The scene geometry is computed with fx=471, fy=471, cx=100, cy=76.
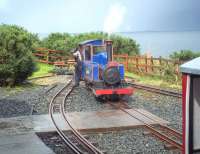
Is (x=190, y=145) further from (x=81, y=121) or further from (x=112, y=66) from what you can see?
(x=112, y=66)

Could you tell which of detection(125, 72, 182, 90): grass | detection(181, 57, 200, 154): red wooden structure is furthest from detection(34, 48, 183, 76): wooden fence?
detection(181, 57, 200, 154): red wooden structure

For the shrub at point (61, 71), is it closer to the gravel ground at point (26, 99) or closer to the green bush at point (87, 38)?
the gravel ground at point (26, 99)

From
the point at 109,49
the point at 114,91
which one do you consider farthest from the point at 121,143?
the point at 109,49

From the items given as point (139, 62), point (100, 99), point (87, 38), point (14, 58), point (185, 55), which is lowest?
point (100, 99)

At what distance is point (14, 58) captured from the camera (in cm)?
2427

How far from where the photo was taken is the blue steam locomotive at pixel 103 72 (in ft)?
62.4

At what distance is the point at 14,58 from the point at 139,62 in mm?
10494

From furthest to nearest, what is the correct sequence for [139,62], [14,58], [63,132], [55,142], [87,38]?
[87,38]
[139,62]
[14,58]
[63,132]
[55,142]

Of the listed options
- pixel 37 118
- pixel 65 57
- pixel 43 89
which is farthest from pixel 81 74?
pixel 65 57

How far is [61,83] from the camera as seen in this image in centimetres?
2522

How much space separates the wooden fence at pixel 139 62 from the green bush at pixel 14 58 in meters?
7.43

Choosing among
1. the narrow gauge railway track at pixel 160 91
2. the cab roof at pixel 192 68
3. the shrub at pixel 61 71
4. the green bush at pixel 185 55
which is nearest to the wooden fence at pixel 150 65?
the narrow gauge railway track at pixel 160 91

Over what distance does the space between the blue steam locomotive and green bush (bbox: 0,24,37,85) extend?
3.92 meters

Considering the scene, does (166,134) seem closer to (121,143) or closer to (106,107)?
A: (121,143)
